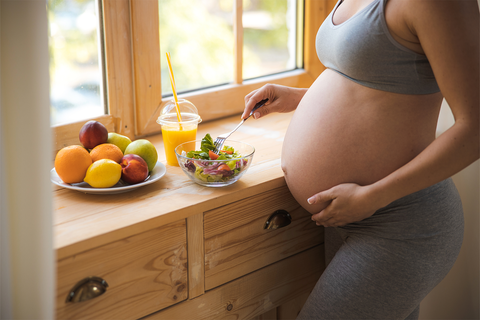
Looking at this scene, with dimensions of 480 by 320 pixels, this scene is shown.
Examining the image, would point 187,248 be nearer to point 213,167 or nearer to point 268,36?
point 213,167

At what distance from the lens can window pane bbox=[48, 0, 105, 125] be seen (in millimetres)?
1093

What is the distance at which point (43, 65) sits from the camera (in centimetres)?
60

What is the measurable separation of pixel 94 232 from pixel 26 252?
5.7 inches

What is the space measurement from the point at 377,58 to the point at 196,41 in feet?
2.33

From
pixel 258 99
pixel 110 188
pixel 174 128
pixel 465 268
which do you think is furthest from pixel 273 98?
pixel 465 268

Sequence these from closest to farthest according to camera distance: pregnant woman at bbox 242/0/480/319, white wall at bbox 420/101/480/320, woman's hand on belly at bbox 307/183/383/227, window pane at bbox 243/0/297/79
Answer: pregnant woman at bbox 242/0/480/319
woman's hand on belly at bbox 307/183/383/227
white wall at bbox 420/101/480/320
window pane at bbox 243/0/297/79

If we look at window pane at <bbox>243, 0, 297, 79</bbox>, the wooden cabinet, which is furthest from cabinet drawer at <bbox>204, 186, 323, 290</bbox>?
window pane at <bbox>243, 0, 297, 79</bbox>

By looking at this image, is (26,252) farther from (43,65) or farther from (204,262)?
(204,262)

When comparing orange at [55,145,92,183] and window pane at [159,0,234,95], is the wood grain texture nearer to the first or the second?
orange at [55,145,92,183]

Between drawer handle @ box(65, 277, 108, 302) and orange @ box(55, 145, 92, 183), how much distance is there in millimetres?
225

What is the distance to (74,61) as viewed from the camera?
1.14 m

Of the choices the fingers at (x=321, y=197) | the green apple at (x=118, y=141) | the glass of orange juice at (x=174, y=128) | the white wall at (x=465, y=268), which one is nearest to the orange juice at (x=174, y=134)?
the glass of orange juice at (x=174, y=128)

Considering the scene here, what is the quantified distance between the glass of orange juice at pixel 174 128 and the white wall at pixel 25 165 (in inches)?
18.3

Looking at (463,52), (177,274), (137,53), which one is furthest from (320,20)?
(177,274)
